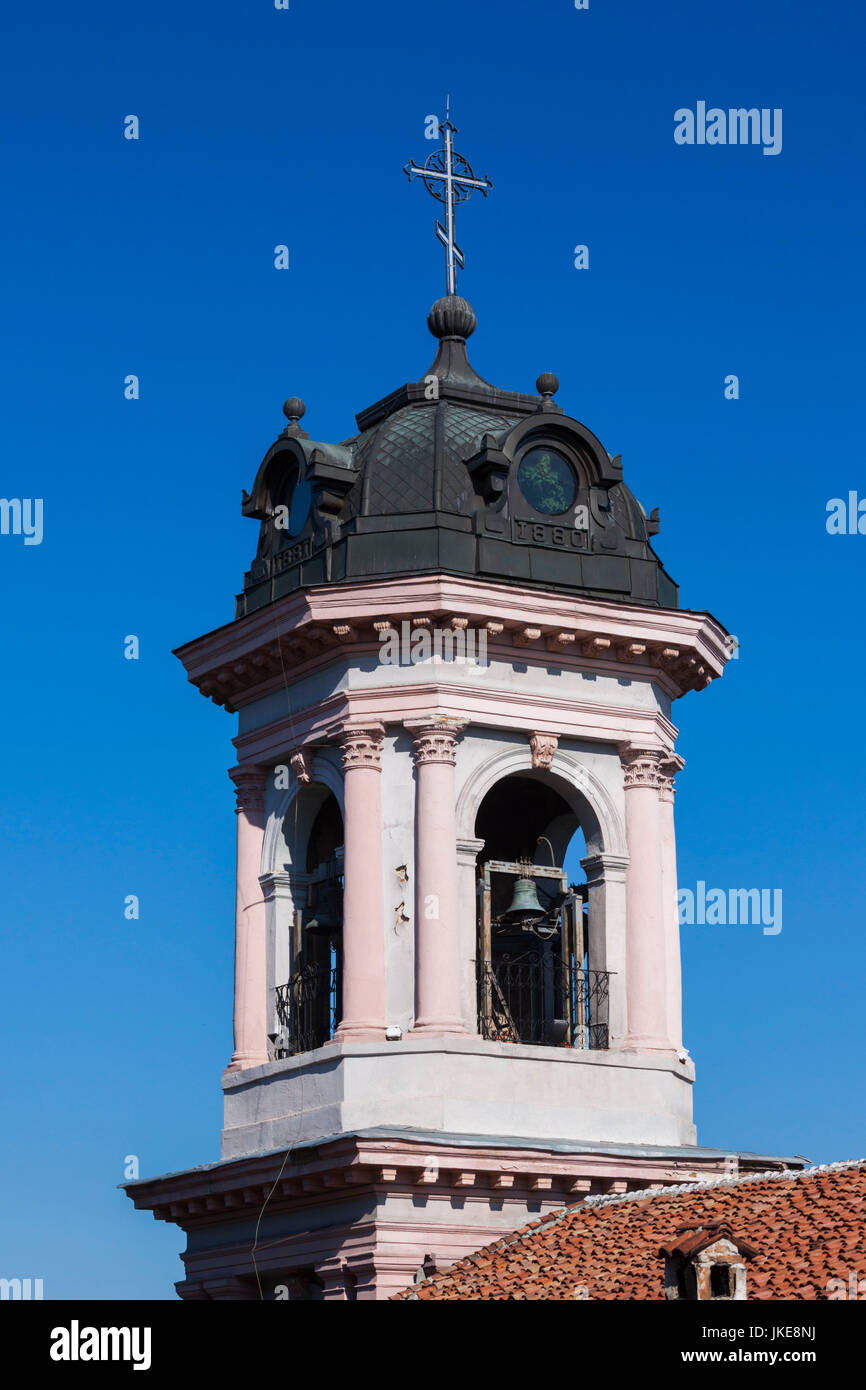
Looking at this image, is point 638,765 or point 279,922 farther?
point 279,922

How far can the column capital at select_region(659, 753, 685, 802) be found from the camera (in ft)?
99.9

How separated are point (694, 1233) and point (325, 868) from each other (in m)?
9.95

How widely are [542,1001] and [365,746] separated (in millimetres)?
3804

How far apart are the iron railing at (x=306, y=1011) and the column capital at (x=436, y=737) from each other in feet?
10.6

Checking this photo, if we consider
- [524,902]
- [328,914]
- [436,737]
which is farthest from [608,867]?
[328,914]

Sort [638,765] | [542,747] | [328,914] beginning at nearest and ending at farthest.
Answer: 1. [542,747]
2. [638,765]
3. [328,914]

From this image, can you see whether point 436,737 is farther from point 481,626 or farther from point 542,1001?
point 542,1001

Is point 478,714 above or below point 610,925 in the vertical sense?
above

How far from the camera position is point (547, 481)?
30219mm

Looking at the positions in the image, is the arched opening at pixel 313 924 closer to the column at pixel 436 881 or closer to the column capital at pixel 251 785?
the column capital at pixel 251 785

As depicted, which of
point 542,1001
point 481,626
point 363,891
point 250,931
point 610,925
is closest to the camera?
point 363,891

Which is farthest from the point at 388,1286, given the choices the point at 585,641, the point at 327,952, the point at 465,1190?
the point at 585,641

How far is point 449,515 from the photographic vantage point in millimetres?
29297

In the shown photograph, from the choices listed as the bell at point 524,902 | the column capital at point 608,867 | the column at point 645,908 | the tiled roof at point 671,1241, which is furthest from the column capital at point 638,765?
the tiled roof at point 671,1241
